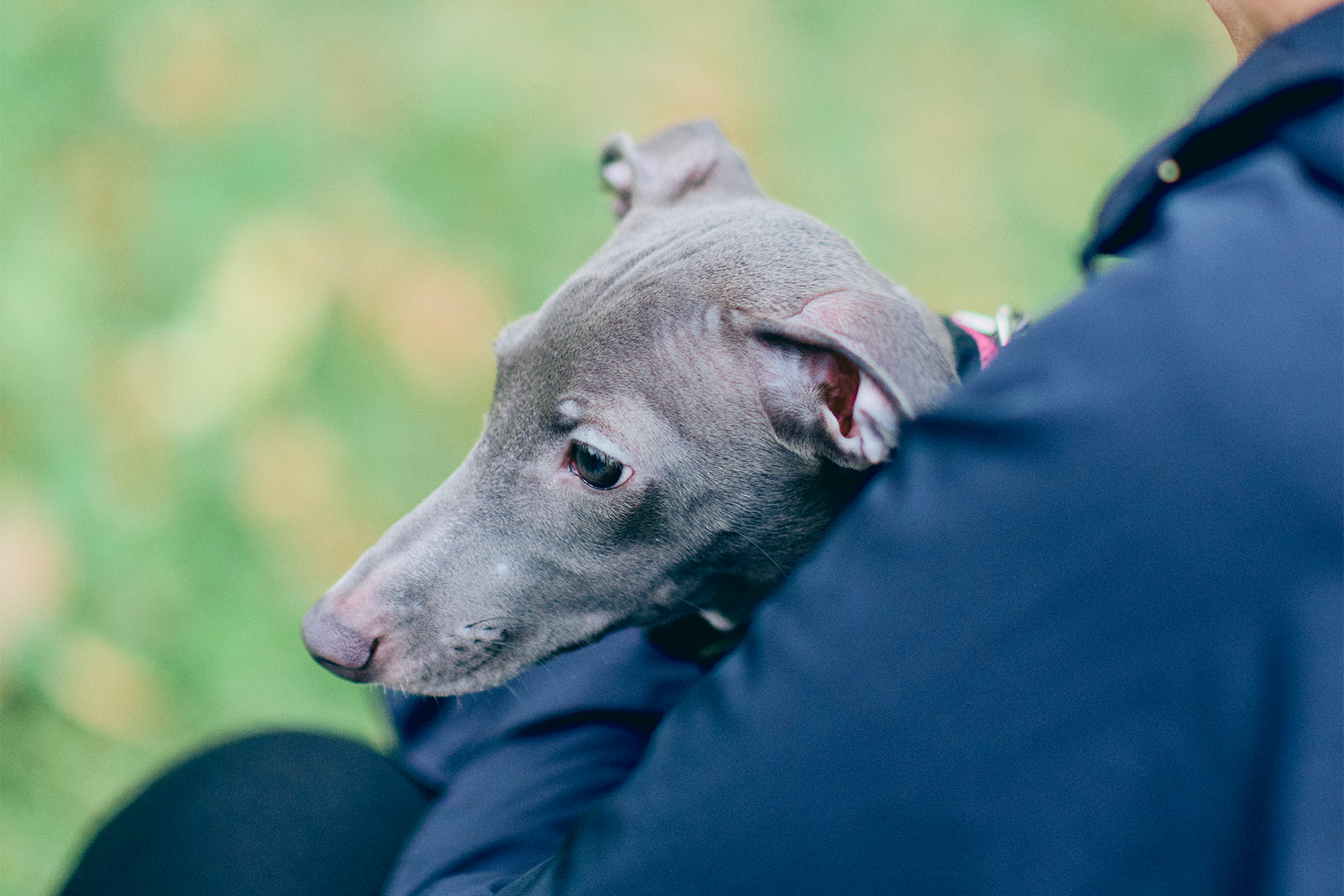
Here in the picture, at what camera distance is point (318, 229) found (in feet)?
11.5

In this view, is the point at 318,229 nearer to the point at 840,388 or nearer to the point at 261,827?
the point at 261,827

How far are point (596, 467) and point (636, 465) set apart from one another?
7cm

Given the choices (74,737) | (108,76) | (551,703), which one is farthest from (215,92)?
(551,703)

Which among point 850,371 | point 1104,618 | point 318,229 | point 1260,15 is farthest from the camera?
point 318,229

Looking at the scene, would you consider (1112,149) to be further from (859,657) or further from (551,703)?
(859,657)

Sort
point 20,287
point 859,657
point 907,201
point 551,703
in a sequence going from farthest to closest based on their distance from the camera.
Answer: point 907,201 < point 20,287 < point 551,703 < point 859,657

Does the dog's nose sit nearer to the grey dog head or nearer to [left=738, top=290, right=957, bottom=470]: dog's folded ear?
the grey dog head

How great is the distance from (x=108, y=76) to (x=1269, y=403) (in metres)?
3.81

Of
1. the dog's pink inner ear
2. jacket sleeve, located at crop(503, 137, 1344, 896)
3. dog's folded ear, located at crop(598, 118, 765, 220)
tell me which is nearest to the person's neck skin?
jacket sleeve, located at crop(503, 137, 1344, 896)

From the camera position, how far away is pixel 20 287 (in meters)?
3.23

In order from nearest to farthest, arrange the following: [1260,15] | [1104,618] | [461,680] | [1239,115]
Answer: [1104,618], [1239,115], [1260,15], [461,680]

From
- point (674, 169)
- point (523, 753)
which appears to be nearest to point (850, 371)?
point (674, 169)

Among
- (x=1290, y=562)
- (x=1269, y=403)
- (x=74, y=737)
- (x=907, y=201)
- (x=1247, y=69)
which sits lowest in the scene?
(x=74, y=737)

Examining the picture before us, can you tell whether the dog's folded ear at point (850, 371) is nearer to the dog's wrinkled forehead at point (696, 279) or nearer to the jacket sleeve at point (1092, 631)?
the dog's wrinkled forehead at point (696, 279)
